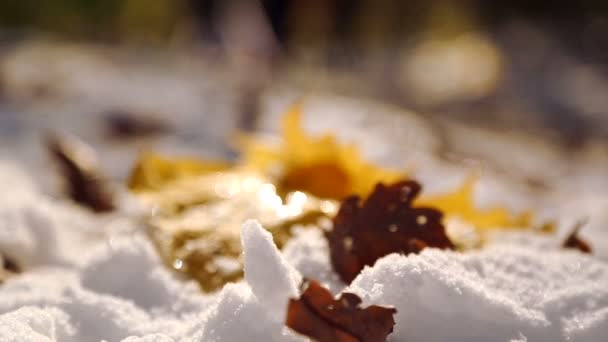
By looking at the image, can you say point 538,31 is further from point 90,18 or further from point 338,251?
point 338,251

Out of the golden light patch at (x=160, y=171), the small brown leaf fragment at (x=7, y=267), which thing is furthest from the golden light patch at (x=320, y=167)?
the small brown leaf fragment at (x=7, y=267)

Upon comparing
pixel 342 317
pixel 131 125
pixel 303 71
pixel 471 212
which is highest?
pixel 303 71

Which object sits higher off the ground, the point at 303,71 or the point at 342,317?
→ the point at 303,71

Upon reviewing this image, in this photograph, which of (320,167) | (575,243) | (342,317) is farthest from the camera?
(320,167)

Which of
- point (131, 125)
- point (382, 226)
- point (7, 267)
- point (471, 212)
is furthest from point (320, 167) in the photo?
point (131, 125)

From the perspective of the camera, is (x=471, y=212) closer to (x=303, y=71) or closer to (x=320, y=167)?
(x=320, y=167)

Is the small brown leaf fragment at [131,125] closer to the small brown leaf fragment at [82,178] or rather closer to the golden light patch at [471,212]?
the small brown leaf fragment at [82,178]

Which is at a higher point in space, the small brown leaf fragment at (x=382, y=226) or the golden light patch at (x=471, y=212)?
the golden light patch at (x=471, y=212)

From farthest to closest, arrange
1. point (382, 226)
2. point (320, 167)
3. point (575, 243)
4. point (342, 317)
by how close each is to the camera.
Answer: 1. point (320, 167)
2. point (575, 243)
3. point (382, 226)
4. point (342, 317)
